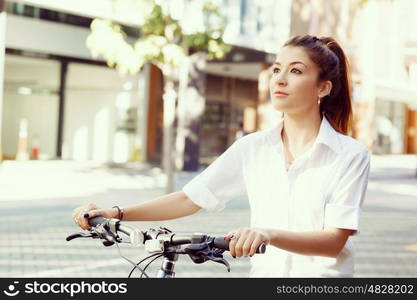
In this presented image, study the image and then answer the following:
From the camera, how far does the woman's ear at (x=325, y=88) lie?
274 centimetres

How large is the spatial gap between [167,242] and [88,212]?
433mm

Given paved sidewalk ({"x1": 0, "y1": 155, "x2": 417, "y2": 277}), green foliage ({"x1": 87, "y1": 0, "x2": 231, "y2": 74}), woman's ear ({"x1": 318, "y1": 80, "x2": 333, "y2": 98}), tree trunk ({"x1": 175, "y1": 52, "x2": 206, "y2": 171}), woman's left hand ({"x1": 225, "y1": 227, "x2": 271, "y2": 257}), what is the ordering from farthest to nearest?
tree trunk ({"x1": 175, "y1": 52, "x2": 206, "y2": 171}), green foliage ({"x1": 87, "y1": 0, "x2": 231, "y2": 74}), paved sidewalk ({"x1": 0, "y1": 155, "x2": 417, "y2": 277}), woman's ear ({"x1": 318, "y1": 80, "x2": 333, "y2": 98}), woman's left hand ({"x1": 225, "y1": 227, "x2": 271, "y2": 257})

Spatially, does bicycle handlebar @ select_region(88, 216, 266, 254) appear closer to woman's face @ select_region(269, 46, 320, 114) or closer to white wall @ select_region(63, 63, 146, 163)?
woman's face @ select_region(269, 46, 320, 114)

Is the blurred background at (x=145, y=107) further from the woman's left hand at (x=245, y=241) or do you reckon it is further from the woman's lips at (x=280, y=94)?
the woman's left hand at (x=245, y=241)

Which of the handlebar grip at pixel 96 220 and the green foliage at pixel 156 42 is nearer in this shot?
the handlebar grip at pixel 96 220

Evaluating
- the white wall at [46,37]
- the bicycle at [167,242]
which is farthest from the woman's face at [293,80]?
the white wall at [46,37]

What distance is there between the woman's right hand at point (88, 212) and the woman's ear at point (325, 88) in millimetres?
729

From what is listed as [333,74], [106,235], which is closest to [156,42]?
[333,74]

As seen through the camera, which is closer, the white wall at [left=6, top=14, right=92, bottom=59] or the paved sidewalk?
the paved sidewalk

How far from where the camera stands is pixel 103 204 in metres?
14.8

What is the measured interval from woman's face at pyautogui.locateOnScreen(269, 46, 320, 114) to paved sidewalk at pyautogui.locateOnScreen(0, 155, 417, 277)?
173 cm

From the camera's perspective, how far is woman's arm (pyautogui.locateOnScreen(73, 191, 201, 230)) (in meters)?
2.69

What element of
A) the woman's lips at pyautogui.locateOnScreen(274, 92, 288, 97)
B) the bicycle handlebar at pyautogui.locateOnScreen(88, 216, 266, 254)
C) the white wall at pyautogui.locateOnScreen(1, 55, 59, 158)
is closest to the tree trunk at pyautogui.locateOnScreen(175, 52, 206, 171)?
the white wall at pyautogui.locateOnScreen(1, 55, 59, 158)

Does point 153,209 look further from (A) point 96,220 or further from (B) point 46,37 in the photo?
(B) point 46,37
